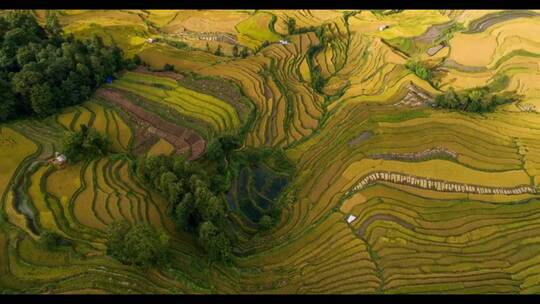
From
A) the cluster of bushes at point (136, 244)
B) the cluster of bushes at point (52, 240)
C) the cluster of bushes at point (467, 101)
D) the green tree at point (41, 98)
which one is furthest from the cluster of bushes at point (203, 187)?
the cluster of bushes at point (467, 101)

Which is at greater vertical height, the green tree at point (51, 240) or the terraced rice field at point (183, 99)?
the terraced rice field at point (183, 99)

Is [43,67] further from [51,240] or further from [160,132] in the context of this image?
[51,240]

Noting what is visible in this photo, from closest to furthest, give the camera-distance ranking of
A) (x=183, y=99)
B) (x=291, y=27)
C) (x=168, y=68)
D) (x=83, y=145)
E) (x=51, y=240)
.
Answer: (x=51, y=240) < (x=83, y=145) < (x=183, y=99) < (x=168, y=68) < (x=291, y=27)

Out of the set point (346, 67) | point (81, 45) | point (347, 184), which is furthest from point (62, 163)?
point (346, 67)

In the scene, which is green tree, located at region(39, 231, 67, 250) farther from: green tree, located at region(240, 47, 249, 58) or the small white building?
green tree, located at region(240, 47, 249, 58)

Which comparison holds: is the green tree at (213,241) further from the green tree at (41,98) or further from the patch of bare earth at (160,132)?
the green tree at (41,98)

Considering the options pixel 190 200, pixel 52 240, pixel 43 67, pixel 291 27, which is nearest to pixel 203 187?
pixel 190 200

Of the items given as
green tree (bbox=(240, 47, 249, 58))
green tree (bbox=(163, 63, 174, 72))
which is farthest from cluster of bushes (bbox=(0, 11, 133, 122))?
green tree (bbox=(240, 47, 249, 58))
